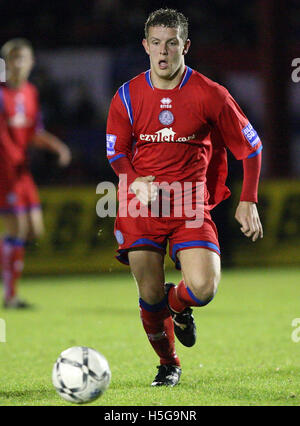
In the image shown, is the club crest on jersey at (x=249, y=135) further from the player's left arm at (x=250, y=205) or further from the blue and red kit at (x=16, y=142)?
the blue and red kit at (x=16, y=142)

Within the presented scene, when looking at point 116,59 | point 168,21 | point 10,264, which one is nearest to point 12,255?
point 10,264

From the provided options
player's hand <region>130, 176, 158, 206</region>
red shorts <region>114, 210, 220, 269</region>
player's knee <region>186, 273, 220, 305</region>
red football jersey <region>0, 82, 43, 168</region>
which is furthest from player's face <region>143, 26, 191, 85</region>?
red football jersey <region>0, 82, 43, 168</region>

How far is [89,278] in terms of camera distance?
11.2 metres

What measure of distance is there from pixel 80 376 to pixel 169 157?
124 centimetres

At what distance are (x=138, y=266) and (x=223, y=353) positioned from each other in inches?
57.1

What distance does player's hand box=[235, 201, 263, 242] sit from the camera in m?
4.41

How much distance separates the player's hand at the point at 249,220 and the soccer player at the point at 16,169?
13.4 ft

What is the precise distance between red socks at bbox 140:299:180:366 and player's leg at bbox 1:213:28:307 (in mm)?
3863

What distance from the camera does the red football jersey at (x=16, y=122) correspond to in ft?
28.0

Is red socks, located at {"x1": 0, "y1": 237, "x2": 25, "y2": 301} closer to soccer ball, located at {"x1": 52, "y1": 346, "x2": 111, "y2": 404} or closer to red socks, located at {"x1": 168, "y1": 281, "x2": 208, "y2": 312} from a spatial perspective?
red socks, located at {"x1": 168, "y1": 281, "x2": 208, "y2": 312}

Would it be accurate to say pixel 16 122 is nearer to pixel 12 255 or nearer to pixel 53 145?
pixel 53 145

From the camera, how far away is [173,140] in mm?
4523

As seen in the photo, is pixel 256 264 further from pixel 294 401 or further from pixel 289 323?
pixel 294 401

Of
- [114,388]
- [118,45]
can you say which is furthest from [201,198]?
[118,45]
